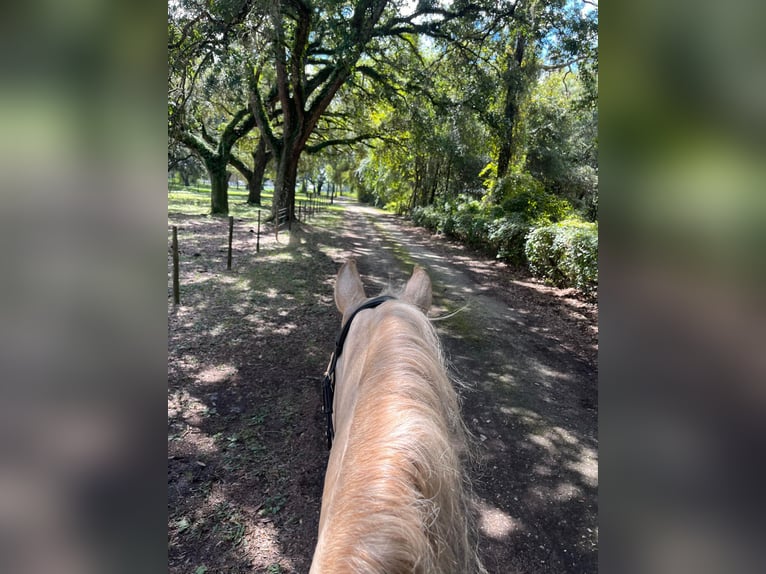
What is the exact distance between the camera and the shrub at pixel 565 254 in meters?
7.93

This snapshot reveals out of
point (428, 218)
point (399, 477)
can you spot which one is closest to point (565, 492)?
point (399, 477)

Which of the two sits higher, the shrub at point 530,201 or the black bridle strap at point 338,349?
the shrub at point 530,201

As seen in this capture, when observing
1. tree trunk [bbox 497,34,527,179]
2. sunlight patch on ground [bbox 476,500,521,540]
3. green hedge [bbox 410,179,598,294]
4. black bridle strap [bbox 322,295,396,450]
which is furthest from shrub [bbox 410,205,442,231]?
black bridle strap [bbox 322,295,396,450]

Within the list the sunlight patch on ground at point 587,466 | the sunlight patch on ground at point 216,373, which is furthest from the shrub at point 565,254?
the sunlight patch on ground at point 216,373

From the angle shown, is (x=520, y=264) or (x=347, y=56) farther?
(x=520, y=264)

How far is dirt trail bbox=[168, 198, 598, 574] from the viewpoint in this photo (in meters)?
2.67

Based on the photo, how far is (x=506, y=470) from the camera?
3.43 meters

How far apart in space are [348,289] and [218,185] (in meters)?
19.9

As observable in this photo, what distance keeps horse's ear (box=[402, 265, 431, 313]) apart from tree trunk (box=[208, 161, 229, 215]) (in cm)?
2001

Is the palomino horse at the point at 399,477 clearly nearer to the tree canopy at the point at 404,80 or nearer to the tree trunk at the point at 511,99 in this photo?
the tree canopy at the point at 404,80

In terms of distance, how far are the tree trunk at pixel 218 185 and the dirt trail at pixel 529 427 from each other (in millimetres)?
15370
